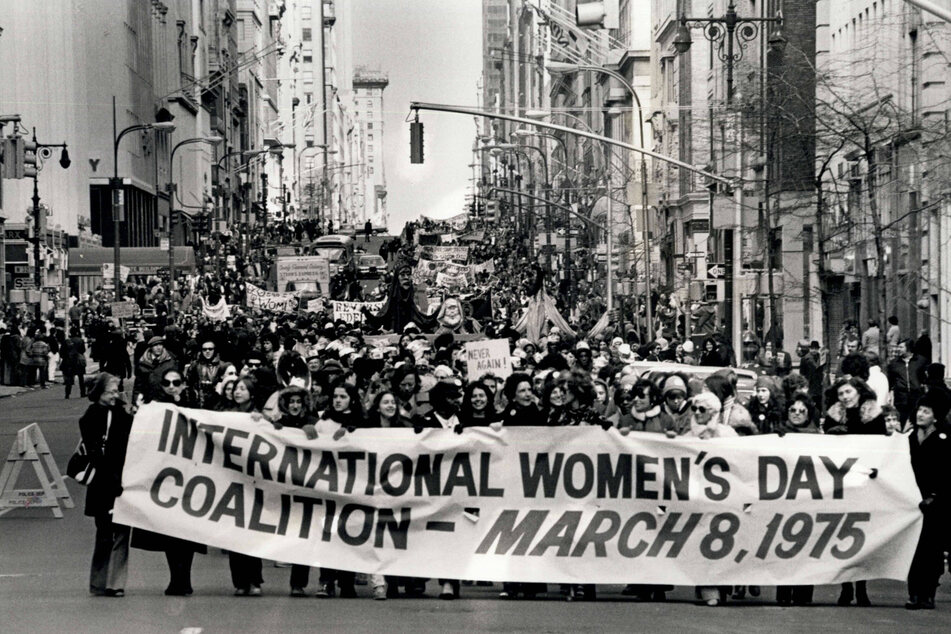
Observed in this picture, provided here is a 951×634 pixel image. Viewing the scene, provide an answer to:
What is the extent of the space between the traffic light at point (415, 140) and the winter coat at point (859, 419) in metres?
22.1

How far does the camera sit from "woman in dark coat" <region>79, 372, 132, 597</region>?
13398 mm

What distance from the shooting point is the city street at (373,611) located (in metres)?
12.1

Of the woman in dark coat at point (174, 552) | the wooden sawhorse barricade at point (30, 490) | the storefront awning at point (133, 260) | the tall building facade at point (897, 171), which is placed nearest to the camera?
the woman in dark coat at point (174, 552)

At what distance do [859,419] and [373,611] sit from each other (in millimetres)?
3565

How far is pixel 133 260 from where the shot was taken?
9056 centimetres

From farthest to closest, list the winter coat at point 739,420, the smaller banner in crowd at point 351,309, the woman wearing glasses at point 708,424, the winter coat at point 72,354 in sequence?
1. the smaller banner in crowd at point 351,309
2. the winter coat at point 72,354
3. the winter coat at point 739,420
4. the woman wearing glasses at point 708,424

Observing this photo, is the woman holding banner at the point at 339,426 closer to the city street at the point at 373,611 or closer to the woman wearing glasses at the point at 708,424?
the city street at the point at 373,611

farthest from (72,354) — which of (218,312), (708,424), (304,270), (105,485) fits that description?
(708,424)

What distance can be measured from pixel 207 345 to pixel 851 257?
92.2 ft

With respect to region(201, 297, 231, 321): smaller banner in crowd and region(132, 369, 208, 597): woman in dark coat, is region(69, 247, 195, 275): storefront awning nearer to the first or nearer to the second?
region(201, 297, 231, 321): smaller banner in crowd

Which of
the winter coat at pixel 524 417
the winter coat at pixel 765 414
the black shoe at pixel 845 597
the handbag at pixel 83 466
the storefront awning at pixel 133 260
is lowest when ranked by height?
the black shoe at pixel 845 597

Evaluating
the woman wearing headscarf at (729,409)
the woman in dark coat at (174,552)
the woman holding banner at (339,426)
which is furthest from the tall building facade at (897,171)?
the woman in dark coat at (174,552)

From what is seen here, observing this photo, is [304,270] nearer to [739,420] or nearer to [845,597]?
[739,420]

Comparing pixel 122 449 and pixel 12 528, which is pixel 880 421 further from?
pixel 12 528
